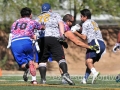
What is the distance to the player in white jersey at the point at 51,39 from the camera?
13924 mm

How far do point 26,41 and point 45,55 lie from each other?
2.23 ft

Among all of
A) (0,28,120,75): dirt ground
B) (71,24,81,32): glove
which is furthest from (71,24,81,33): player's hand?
(0,28,120,75): dirt ground

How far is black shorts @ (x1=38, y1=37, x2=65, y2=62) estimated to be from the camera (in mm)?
13953

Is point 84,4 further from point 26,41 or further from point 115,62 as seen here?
point 26,41

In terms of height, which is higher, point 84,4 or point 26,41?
point 26,41

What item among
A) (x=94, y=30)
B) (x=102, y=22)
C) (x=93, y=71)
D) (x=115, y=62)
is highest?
(x=94, y=30)

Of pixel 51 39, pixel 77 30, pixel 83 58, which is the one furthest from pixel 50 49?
pixel 83 58

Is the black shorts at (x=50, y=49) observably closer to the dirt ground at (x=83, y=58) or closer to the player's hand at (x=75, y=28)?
the player's hand at (x=75, y=28)

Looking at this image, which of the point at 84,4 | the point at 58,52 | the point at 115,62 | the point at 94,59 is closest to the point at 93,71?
the point at 94,59

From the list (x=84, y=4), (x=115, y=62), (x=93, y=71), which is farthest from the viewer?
(x=115, y=62)

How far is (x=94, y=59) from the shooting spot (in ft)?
51.8

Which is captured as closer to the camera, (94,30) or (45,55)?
(45,55)

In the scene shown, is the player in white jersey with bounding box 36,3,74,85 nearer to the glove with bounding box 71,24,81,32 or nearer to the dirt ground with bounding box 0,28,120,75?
the glove with bounding box 71,24,81,32

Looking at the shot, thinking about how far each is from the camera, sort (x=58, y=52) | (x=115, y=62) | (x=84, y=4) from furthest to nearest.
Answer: (x=115, y=62) → (x=84, y=4) → (x=58, y=52)
